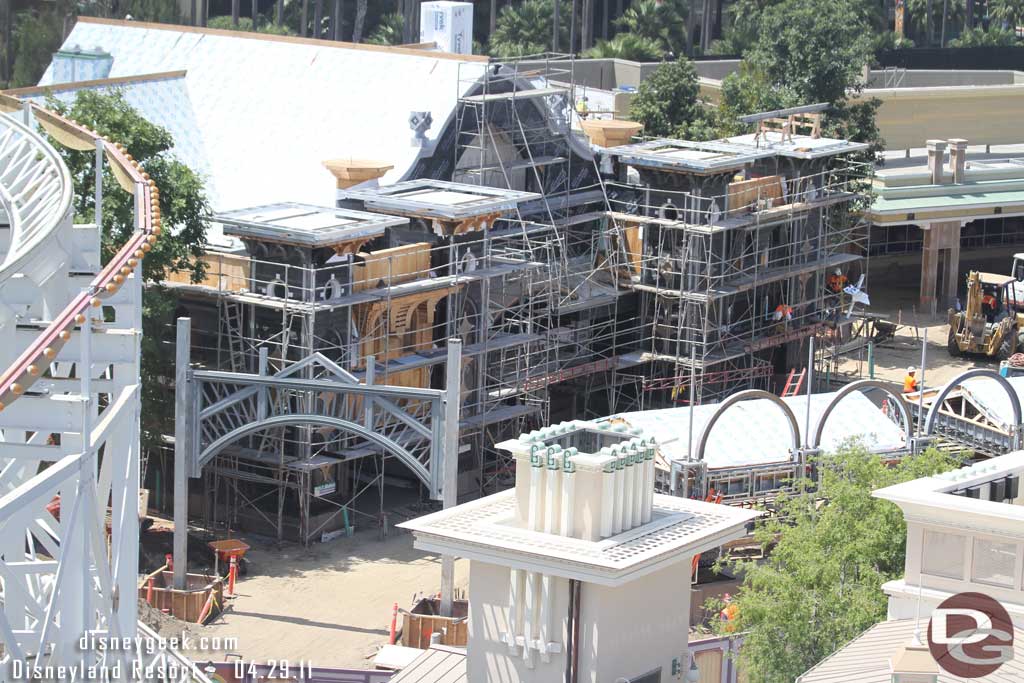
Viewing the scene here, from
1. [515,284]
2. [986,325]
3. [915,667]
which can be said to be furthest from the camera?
[986,325]

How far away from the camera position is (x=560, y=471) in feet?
81.8

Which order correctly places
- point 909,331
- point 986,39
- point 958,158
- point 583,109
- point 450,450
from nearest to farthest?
point 450,450 → point 583,109 → point 909,331 → point 958,158 → point 986,39

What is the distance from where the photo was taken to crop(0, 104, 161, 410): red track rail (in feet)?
66.3

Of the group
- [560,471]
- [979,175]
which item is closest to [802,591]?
[560,471]

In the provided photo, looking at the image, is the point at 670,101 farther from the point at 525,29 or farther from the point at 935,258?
the point at 525,29

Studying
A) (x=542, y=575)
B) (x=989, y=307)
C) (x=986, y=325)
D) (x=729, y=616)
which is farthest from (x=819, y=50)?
(x=542, y=575)

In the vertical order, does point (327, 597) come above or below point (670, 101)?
below

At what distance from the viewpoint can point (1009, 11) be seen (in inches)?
4601

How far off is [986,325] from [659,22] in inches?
1657

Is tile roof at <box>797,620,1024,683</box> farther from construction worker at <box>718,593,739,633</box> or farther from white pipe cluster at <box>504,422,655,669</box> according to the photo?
construction worker at <box>718,593,739,633</box>

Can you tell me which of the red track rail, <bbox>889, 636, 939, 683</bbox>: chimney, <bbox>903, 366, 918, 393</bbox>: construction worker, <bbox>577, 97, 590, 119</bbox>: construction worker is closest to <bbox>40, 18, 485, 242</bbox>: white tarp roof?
<bbox>577, 97, 590, 119</bbox>: construction worker

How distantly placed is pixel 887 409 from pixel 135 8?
43.4 m

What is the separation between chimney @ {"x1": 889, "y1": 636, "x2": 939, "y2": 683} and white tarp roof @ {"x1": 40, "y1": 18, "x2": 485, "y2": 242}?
91.5ft

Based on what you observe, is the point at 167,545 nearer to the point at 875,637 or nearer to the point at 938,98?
the point at 875,637
